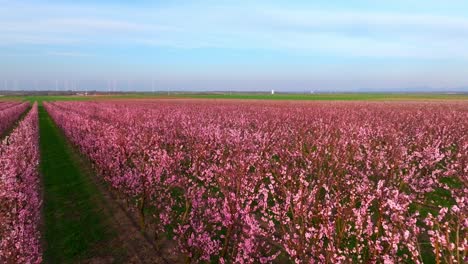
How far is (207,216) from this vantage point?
890 centimetres

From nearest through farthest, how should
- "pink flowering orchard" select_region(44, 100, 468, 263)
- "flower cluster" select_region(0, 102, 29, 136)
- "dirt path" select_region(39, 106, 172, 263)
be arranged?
"pink flowering orchard" select_region(44, 100, 468, 263) → "dirt path" select_region(39, 106, 172, 263) → "flower cluster" select_region(0, 102, 29, 136)

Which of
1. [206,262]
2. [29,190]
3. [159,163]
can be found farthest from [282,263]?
[29,190]

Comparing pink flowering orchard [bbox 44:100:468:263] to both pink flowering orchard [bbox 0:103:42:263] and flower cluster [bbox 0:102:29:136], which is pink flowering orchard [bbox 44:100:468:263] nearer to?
pink flowering orchard [bbox 0:103:42:263]

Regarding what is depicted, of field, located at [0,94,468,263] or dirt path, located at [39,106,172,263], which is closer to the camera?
field, located at [0,94,468,263]

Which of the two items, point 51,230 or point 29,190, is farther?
point 51,230

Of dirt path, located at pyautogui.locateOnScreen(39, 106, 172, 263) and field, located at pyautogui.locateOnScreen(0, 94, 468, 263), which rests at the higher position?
field, located at pyautogui.locateOnScreen(0, 94, 468, 263)

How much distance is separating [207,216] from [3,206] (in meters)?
4.82

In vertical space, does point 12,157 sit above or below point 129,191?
above

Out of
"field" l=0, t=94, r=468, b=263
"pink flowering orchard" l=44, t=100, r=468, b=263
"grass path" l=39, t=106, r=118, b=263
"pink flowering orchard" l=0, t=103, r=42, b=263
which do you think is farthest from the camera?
"grass path" l=39, t=106, r=118, b=263

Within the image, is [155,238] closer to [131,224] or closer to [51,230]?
[131,224]

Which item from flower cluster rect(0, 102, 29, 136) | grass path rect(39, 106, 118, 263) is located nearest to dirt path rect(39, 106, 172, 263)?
grass path rect(39, 106, 118, 263)

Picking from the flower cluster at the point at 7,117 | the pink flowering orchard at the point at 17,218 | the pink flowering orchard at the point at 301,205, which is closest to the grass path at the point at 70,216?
the pink flowering orchard at the point at 17,218

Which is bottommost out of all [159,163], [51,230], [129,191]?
[51,230]

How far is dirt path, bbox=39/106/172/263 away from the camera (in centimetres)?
941
